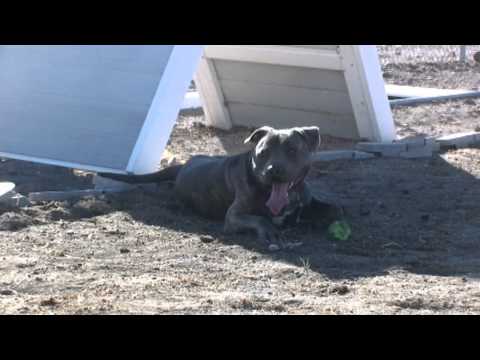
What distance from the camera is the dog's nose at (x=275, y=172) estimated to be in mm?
7590

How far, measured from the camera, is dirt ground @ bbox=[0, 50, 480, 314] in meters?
5.60

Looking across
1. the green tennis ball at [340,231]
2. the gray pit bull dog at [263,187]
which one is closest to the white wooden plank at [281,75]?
the gray pit bull dog at [263,187]

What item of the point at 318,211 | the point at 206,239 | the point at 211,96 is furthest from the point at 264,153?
the point at 211,96

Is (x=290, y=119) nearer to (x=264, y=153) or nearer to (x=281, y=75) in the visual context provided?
(x=281, y=75)

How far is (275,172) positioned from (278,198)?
239 mm

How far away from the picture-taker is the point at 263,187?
316 inches

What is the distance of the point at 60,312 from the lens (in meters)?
5.30

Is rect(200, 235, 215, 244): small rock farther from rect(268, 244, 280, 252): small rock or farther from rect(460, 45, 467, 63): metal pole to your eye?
rect(460, 45, 467, 63): metal pole

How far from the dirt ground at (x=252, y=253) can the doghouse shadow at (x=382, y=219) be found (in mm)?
13

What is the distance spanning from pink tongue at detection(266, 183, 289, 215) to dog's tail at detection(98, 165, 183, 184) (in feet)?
5.41

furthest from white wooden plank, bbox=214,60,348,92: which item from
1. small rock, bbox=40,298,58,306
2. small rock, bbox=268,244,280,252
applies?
small rock, bbox=40,298,58,306

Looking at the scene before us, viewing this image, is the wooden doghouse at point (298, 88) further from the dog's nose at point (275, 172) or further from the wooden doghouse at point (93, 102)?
the dog's nose at point (275, 172)

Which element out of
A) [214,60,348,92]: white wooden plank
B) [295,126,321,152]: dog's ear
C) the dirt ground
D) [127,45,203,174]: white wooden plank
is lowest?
the dirt ground

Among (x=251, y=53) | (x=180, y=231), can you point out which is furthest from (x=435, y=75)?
(x=180, y=231)
